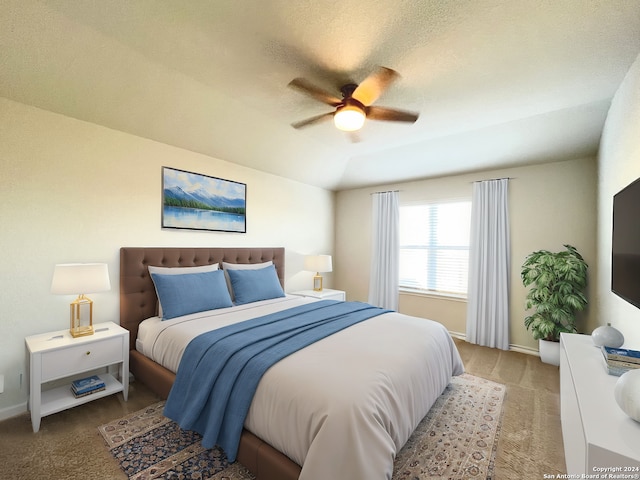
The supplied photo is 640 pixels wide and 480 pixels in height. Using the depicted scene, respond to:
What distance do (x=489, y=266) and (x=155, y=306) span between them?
420 centimetres

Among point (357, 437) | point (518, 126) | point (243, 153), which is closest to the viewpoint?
point (357, 437)

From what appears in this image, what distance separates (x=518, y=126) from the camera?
3186 mm

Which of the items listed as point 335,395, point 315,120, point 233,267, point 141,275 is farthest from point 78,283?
point 315,120

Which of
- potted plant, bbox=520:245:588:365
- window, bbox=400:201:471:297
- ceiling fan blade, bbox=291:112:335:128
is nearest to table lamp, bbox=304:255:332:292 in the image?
window, bbox=400:201:471:297

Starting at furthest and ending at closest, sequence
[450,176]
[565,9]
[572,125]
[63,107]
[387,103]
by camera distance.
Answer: [450,176] → [572,125] → [387,103] → [63,107] → [565,9]

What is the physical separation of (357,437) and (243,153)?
337cm

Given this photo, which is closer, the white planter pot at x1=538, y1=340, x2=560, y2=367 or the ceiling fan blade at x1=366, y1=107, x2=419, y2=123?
the ceiling fan blade at x1=366, y1=107, x2=419, y2=123

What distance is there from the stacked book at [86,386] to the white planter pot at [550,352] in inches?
178

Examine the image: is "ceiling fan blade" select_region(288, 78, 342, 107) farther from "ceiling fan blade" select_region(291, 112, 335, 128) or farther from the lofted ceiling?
the lofted ceiling

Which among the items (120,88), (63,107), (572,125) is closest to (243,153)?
(120,88)

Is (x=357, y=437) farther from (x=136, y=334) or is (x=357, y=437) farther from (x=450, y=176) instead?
(x=450, y=176)

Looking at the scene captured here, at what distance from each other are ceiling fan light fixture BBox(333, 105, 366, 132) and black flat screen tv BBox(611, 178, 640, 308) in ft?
5.36

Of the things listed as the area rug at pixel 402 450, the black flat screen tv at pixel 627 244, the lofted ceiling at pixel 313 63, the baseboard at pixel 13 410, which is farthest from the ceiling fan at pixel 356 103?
the baseboard at pixel 13 410

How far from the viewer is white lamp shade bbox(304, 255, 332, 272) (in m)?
4.61
